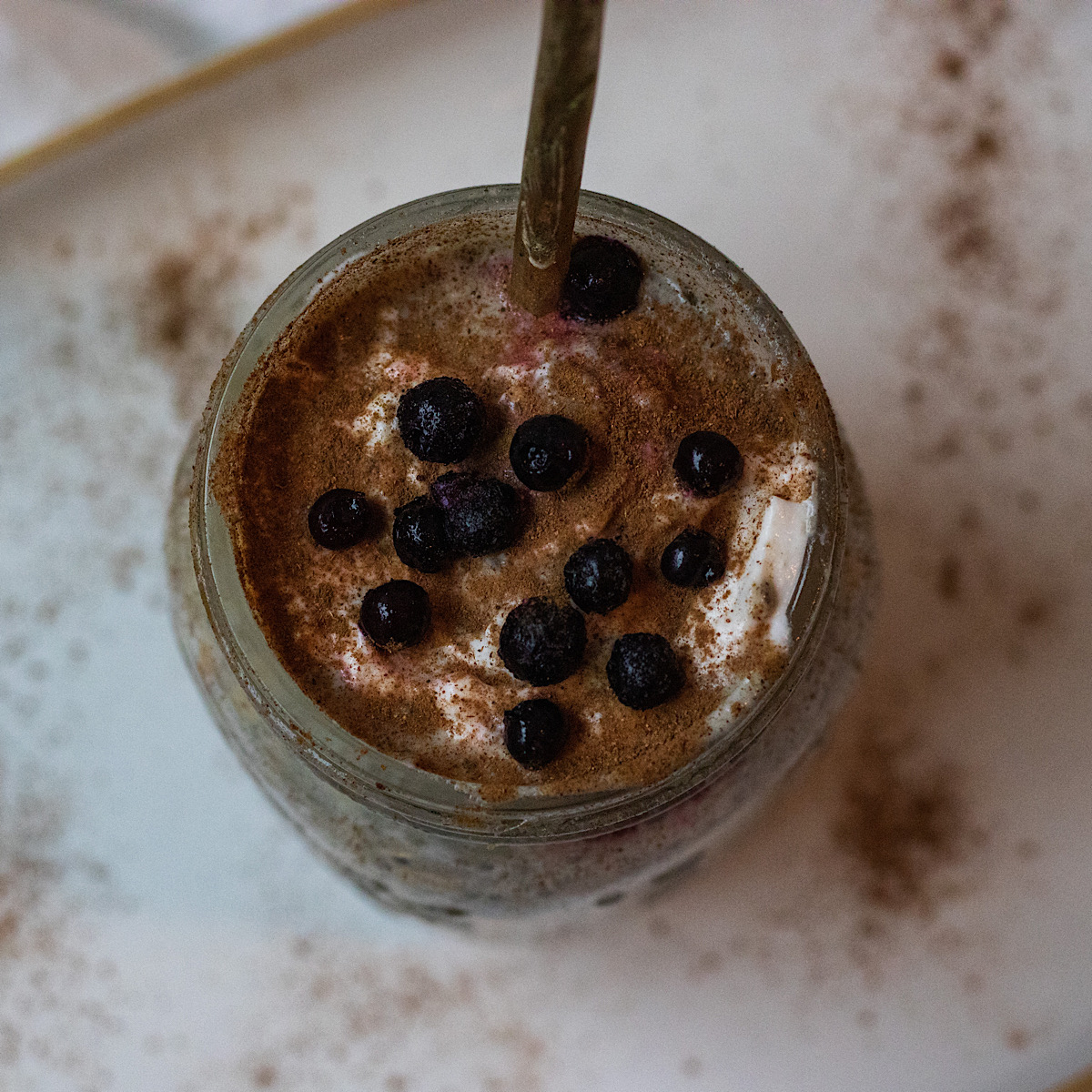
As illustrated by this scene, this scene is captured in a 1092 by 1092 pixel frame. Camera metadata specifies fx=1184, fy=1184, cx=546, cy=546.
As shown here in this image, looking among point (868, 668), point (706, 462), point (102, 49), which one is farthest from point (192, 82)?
point (868, 668)

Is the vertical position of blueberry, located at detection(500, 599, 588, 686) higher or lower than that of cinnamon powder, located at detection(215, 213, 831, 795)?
lower

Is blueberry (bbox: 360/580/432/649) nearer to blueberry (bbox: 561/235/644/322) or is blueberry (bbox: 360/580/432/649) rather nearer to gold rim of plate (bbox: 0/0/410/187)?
blueberry (bbox: 561/235/644/322)

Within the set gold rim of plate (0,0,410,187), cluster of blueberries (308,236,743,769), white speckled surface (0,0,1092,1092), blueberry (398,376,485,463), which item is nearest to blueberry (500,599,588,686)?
cluster of blueberries (308,236,743,769)

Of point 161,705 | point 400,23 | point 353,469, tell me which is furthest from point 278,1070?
point 400,23

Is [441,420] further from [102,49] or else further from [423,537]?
[102,49]

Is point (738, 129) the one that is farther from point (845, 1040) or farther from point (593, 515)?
point (845, 1040)

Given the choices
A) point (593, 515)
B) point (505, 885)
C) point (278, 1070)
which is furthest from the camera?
point (278, 1070)
